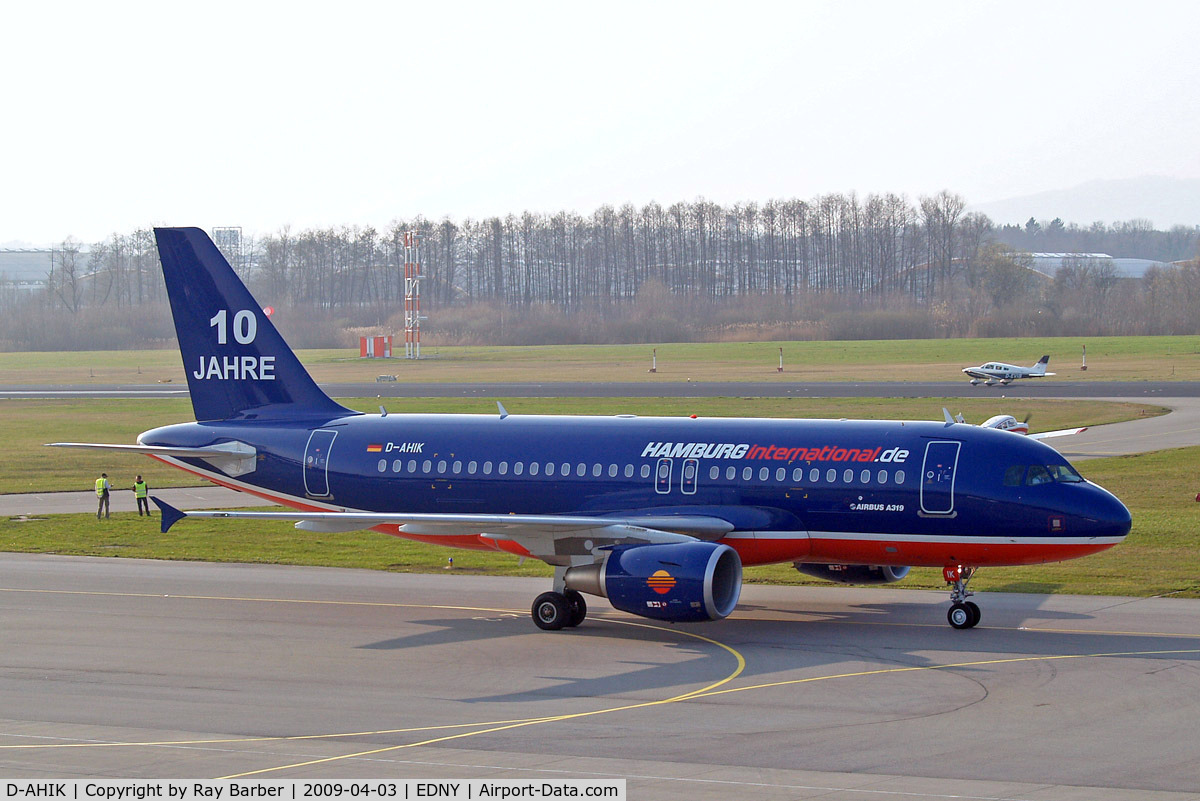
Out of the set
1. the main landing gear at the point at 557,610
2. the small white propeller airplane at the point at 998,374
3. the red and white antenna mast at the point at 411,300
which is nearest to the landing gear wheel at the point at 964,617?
the main landing gear at the point at 557,610

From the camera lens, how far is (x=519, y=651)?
2664cm

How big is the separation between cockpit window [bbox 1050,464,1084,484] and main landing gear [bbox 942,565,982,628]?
277cm

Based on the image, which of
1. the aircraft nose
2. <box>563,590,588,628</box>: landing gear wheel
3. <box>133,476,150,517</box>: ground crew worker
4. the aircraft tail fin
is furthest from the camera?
<box>133,476,150,517</box>: ground crew worker

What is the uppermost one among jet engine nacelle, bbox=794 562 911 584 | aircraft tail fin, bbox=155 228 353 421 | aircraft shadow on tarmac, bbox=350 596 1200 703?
aircraft tail fin, bbox=155 228 353 421

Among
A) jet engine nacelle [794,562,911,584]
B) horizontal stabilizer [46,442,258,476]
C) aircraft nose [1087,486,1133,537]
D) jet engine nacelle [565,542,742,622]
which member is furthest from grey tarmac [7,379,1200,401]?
jet engine nacelle [565,542,742,622]

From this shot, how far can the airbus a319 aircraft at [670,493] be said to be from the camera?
27.5m

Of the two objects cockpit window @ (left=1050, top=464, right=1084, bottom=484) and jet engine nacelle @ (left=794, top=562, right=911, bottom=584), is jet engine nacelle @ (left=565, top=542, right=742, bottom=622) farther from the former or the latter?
cockpit window @ (left=1050, top=464, right=1084, bottom=484)

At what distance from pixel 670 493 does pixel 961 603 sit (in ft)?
22.4

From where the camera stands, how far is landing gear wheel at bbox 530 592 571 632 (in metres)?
28.5

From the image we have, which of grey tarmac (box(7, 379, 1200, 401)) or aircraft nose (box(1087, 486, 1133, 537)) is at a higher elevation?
aircraft nose (box(1087, 486, 1133, 537))

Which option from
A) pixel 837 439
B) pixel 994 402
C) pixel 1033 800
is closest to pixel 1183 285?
pixel 994 402

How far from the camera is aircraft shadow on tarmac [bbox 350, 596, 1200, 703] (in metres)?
24.0

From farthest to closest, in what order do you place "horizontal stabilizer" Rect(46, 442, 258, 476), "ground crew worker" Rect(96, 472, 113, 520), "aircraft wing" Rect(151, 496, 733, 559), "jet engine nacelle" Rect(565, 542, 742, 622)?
1. "ground crew worker" Rect(96, 472, 113, 520)
2. "horizontal stabilizer" Rect(46, 442, 258, 476)
3. "aircraft wing" Rect(151, 496, 733, 559)
4. "jet engine nacelle" Rect(565, 542, 742, 622)

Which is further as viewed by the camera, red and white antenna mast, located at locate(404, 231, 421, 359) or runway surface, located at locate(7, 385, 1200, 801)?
red and white antenna mast, located at locate(404, 231, 421, 359)
